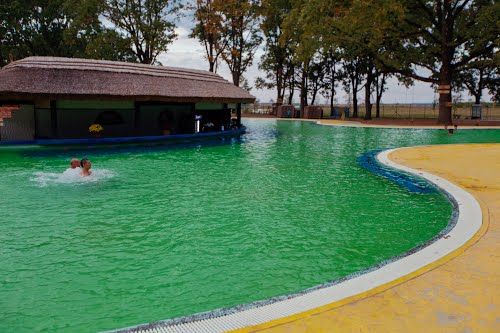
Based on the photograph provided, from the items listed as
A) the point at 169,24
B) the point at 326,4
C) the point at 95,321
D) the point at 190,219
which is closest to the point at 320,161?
the point at 190,219

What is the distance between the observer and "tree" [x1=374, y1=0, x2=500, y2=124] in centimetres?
2752

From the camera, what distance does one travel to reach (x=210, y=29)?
41.2 metres

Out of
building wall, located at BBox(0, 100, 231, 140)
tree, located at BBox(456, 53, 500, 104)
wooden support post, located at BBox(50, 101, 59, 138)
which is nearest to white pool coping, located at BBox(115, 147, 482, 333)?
wooden support post, located at BBox(50, 101, 59, 138)

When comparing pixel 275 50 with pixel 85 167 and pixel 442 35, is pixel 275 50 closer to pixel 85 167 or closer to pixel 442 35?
pixel 442 35

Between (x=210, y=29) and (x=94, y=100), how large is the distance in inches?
969

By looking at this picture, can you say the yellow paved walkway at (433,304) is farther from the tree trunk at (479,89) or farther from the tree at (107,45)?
the tree trunk at (479,89)

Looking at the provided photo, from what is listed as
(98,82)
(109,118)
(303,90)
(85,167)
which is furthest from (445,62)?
(85,167)

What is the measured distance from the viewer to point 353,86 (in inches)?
1783

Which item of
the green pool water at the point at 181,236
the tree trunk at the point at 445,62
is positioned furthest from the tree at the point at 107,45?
the tree trunk at the point at 445,62

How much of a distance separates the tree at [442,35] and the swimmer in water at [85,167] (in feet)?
73.2

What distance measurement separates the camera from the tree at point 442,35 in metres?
27.5

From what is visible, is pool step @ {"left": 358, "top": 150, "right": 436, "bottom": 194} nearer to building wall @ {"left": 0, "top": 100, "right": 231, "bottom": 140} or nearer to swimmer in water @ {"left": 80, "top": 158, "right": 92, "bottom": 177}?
swimmer in water @ {"left": 80, "top": 158, "right": 92, "bottom": 177}

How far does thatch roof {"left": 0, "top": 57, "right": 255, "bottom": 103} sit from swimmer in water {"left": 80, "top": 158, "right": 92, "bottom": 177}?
26.7 feet

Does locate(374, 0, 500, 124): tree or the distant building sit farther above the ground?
locate(374, 0, 500, 124): tree
